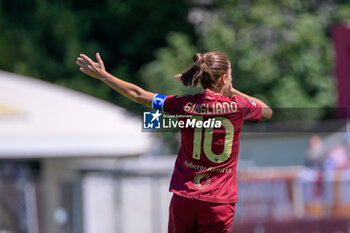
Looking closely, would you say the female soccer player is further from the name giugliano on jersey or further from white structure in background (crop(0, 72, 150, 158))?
white structure in background (crop(0, 72, 150, 158))

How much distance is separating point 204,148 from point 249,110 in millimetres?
367

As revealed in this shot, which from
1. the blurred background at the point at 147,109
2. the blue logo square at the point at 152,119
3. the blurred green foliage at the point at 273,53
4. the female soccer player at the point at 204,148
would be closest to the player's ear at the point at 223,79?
the female soccer player at the point at 204,148

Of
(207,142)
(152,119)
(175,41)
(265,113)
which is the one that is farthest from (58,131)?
(207,142)

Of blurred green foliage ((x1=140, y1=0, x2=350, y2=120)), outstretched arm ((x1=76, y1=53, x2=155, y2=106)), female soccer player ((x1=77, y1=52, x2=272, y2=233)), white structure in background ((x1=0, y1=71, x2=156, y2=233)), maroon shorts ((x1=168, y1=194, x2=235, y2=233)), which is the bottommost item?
maroon shorts ((x1=168, y1=194, x2=235, y2=233))

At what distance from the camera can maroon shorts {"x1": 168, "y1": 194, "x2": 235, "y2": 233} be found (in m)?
4.52

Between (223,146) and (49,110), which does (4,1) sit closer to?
(49,110)

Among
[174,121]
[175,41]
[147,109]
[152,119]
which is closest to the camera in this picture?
[174,121]

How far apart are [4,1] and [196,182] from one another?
23.7 m

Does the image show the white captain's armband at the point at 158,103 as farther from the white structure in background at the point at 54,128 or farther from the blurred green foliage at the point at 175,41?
the blurred green foliage at the point at 175,41

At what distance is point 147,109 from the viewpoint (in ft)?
18.5

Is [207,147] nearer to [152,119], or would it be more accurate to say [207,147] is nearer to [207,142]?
[207,142]

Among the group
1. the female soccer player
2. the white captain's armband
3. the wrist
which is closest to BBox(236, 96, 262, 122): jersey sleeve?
the female soccer player

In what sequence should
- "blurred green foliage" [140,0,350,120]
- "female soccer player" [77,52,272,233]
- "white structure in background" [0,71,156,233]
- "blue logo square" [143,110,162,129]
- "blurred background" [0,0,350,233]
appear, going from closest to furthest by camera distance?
"female soccer player" [77,52,272,233] → "blue logo square" [143,110,162,129] → "blurred background" [0,0,350,233] → "white structure in background" [0,71,156,233] → "blurred green foliage" [140,0,350,120]

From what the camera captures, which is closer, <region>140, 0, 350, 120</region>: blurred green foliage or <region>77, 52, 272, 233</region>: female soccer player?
<region>77, 52, 272, 233</region>: female soccer player
